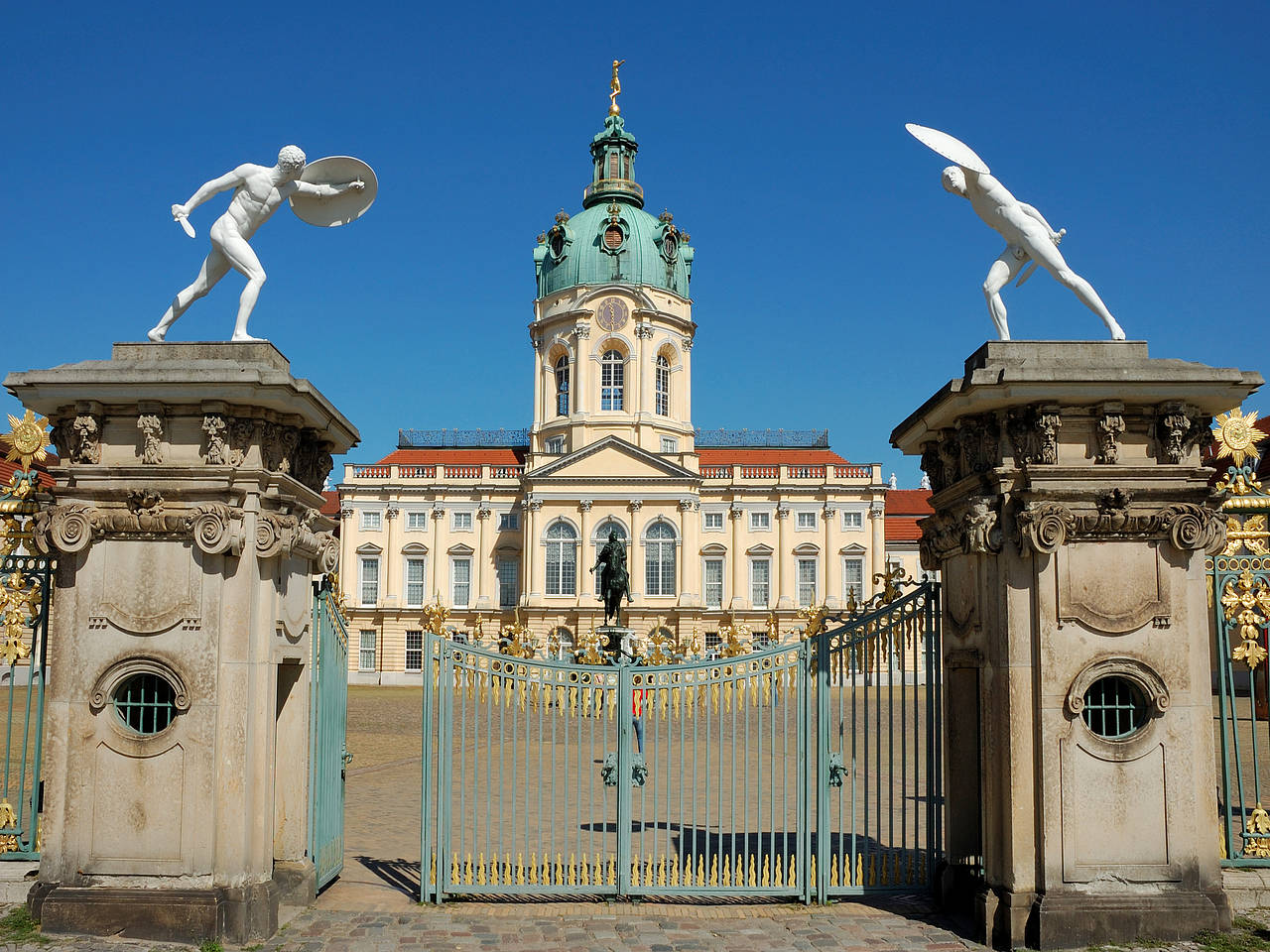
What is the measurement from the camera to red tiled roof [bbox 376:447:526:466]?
58.7 metres

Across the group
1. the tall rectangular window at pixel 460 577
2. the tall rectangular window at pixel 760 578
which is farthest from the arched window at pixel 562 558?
the tall rectangular window at pixel 760 578

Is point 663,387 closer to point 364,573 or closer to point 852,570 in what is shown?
point 852,570

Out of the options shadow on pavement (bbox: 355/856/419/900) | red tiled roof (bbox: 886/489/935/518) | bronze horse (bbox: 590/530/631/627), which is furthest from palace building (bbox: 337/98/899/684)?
shadow on pavement (bbox: 355/856/419/900)

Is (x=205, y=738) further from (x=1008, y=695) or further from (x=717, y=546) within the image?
(x=717, y=546)

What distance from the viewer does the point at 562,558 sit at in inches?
2067

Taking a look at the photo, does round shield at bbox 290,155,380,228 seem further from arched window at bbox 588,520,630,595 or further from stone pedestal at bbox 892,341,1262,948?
arched window at bbox 588,520,630,595

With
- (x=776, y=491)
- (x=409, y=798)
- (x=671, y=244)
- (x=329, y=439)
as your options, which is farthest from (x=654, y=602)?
(x=329, y=439)

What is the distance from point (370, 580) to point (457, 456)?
8355mm

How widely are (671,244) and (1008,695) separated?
50.7m

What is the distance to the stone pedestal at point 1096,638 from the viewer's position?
23.5ft

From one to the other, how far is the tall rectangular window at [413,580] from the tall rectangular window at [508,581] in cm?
387

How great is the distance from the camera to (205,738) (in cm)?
730

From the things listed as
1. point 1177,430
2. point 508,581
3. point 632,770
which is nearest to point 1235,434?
point 1177,430

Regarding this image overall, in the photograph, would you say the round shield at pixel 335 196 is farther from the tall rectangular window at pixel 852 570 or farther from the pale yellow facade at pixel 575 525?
the tall rectangular window at pixel 852 570
